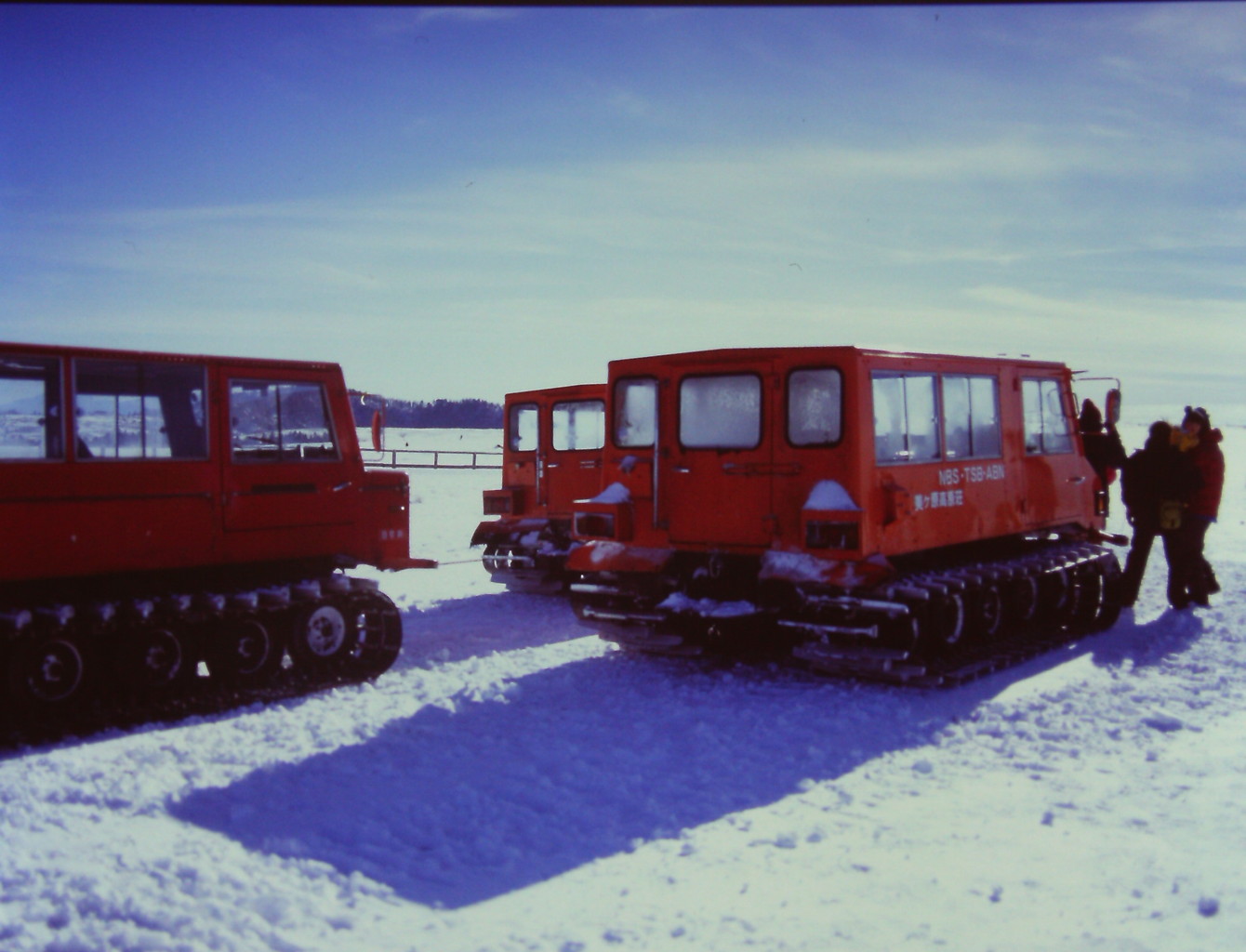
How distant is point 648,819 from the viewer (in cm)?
545

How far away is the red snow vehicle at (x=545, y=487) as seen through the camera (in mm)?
13328

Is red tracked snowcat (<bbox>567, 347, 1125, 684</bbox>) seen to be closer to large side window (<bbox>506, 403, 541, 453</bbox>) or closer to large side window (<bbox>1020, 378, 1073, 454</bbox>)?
large side window (<bbox>1020, 378, 1073, 454</bbox>)

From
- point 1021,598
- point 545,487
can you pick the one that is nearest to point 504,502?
point 545,487

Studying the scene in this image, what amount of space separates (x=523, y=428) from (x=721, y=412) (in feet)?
17.4

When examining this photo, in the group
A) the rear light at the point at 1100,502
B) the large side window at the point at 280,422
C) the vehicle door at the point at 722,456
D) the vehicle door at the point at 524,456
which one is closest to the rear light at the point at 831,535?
the vehicle door at the point at 722,456

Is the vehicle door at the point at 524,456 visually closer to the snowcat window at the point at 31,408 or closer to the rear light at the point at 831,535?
the rear light at the point at 831,535

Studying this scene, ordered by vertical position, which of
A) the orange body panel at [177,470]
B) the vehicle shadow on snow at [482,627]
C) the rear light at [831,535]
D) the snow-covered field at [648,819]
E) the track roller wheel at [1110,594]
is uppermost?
the orange body panel at [177,470]

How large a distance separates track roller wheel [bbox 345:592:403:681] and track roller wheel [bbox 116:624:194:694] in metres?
1.38

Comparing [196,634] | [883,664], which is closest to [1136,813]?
[883,664]

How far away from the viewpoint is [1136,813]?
18.1ft

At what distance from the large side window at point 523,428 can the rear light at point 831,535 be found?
20.2ft

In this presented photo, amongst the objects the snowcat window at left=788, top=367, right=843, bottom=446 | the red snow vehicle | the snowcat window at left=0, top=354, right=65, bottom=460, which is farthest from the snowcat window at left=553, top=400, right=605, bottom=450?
the snowcat window at left=0, top=354, right=65, bottom=460

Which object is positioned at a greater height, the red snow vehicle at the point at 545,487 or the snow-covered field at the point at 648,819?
the red snow vehicle at the point at 545,487

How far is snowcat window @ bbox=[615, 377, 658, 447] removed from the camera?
387 inches
